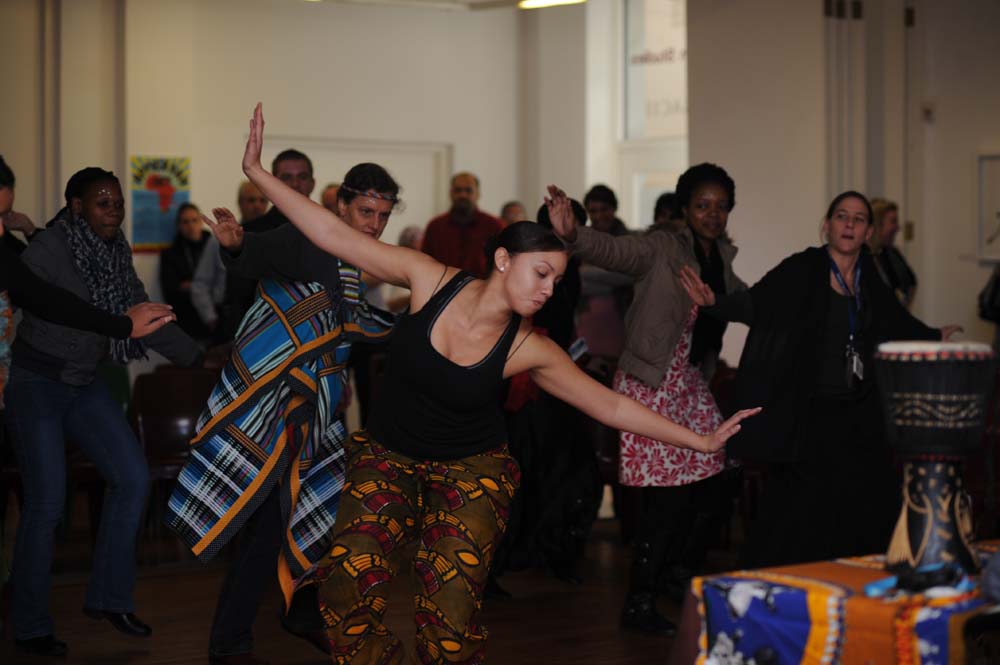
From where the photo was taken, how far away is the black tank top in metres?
3.93

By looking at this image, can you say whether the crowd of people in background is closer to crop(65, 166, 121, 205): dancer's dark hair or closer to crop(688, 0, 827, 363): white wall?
crop(65, 166, 121, 205): dancer's dark hair

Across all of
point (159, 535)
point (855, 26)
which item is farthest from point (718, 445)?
point (855, 26)

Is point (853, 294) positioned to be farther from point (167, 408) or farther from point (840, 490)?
point (167, 408)

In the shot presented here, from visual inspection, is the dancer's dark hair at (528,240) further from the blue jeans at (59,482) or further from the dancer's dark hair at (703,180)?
→ the blue jeans at (59,482)

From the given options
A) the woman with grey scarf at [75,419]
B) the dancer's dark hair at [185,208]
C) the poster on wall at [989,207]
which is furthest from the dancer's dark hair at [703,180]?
the dancer's dark hair at [185,208]

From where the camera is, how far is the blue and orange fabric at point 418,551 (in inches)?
152

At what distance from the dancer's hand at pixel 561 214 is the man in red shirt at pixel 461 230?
4362 millimetres

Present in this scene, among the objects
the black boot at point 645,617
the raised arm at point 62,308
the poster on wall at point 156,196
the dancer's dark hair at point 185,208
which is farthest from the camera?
the poster on wall at point 156,196

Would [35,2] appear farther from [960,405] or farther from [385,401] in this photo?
[960,405]

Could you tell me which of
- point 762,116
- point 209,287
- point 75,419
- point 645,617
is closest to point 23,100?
point 209,287

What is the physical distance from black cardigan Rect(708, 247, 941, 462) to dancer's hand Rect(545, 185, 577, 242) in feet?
2.48

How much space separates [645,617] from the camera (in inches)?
217

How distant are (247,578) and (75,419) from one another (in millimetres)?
919

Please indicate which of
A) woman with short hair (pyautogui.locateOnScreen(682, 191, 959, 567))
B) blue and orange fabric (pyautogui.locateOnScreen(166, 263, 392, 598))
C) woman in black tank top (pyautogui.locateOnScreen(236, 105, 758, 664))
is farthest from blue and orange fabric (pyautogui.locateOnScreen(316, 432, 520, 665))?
woman with short hair (pyautogui.locateOnScreen(682, 191, 959, 567))
